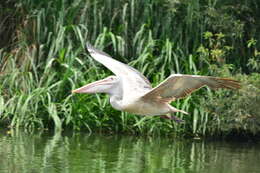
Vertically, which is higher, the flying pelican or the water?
the flying pelican

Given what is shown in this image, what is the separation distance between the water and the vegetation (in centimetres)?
34

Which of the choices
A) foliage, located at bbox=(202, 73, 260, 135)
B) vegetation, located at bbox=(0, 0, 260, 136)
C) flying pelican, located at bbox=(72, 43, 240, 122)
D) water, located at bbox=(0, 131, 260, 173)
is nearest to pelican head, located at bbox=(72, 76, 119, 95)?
flying pelican, located at bbox=(72, 43, 240, 122)

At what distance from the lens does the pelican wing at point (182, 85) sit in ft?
19.2

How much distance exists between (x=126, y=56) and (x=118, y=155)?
8.57 feet

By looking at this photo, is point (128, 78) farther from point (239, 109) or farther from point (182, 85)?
point (239, 109)

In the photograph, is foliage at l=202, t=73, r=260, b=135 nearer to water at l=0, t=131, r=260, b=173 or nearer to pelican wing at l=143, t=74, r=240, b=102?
water at l=0, t=131, r=260, b=173

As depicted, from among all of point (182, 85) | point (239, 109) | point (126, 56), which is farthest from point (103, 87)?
point (126, 56)

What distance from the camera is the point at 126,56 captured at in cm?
1009

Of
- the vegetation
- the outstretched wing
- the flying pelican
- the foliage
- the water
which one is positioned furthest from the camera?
the vegetation

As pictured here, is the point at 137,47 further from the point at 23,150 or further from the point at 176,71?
the point at 23,150

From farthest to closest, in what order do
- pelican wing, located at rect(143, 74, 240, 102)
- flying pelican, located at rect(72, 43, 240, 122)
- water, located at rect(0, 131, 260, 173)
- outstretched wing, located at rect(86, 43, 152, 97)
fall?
water, located at rect(0, 131, 260, 173)
outstretched wing, located at rect(86, 43, 152, 97)
flying pelican, located at rect(72, 43, 240, 122)
pelican wing, located at rect(143, 74, 240, 102)

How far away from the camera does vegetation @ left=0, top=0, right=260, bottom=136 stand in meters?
9.05

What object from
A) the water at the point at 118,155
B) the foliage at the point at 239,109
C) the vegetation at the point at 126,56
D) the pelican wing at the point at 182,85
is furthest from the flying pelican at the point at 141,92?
the vegetation at the point at 126,56

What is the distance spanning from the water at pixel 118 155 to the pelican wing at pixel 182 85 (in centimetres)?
95
